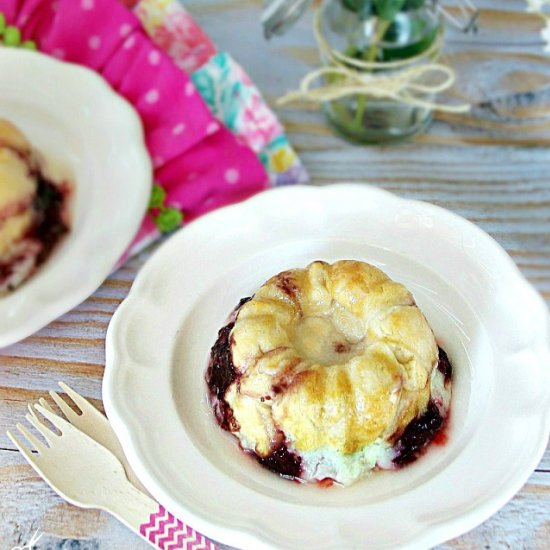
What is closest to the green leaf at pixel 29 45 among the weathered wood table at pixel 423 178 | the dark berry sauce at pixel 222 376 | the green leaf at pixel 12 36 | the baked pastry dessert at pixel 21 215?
the green leaf at pixel 12 36

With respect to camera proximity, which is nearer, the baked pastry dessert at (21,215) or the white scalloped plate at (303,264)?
the white scalloped plate at (303,264)

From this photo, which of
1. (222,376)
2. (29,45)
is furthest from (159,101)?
(222,376)

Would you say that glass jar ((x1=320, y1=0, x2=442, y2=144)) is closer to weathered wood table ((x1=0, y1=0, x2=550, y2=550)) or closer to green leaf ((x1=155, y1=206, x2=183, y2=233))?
weathered wood table ((x1=0, y1=0, x2=550, y2=550))

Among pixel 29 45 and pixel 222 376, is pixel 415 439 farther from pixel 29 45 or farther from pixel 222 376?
pixel 29 45

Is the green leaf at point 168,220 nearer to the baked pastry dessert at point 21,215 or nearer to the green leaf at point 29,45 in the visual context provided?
the baked pastry dessert at point 21,215

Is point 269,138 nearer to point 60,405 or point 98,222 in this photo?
point 98,222

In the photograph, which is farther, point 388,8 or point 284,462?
point 388,8

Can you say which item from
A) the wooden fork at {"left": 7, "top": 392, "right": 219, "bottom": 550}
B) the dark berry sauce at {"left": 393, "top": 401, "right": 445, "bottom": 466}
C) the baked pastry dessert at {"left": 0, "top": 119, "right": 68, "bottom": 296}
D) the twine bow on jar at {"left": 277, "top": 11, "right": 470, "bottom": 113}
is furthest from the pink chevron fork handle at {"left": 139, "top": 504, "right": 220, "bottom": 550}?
the twine bow on jar at {"left": 277, "top": 11, "right": 470, "bottom": 113}
